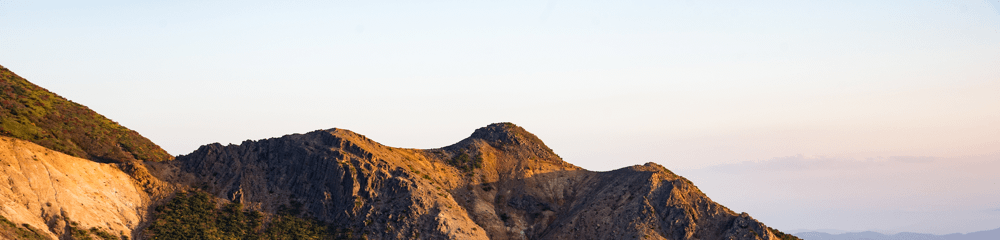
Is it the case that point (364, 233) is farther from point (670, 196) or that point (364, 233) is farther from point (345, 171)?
point (670, 196)

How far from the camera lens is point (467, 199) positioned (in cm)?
13438

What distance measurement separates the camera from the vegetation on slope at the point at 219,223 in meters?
111

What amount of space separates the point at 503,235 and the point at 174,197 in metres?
51.4

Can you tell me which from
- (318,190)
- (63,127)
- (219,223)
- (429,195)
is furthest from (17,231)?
(429,195)

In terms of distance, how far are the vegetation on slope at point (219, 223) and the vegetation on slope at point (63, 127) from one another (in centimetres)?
2158

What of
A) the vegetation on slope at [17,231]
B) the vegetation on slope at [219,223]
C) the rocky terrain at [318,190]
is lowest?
the vegetation on slope at [17,231]

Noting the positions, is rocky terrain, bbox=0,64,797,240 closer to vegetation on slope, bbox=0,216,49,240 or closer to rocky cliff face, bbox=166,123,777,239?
rocky cliff face, bbox=166,123,777,239

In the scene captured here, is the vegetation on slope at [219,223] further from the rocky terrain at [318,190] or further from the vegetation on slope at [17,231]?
the vegetation on slope at [17,231]

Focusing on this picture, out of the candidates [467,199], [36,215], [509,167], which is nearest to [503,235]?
[467,199]

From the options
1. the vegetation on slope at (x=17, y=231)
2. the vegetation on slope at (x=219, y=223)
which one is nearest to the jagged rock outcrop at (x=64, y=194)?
the vegetation on slope at (x=17, y=231)

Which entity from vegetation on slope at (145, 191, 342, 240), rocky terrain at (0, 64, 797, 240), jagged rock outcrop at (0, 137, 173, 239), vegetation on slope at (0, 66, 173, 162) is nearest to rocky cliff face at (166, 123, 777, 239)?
rocky terrain at (0, 64, 797, 240)

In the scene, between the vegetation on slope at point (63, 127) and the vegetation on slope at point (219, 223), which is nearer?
the vegetation on slope at point (219, 223)

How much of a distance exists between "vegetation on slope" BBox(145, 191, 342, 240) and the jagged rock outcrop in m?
3.40

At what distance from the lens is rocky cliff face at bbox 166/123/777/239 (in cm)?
12200
